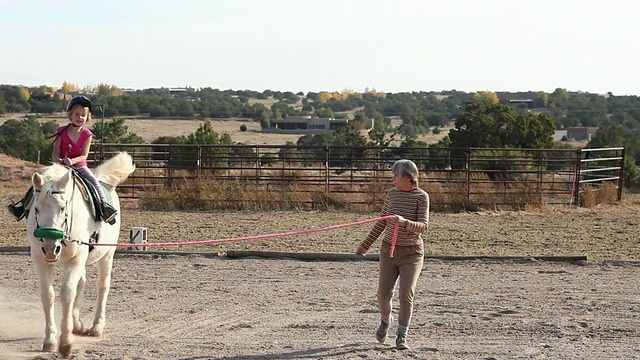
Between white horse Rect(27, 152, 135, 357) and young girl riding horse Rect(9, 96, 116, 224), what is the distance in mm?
226

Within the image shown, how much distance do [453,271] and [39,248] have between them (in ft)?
21.0

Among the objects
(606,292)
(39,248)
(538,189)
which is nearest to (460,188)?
(538,189)

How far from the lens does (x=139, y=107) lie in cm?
11800

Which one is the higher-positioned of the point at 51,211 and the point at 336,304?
the point at 51,211

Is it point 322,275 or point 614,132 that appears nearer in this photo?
point 322,275

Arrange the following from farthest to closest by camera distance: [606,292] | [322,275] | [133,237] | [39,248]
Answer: [133,237] < [322,275] < [606,292] < [39,248]

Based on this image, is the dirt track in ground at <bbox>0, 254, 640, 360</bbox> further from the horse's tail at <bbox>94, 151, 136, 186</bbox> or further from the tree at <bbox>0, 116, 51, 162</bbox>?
the tree at <bbox>0, 116, 51, 162</bbox>

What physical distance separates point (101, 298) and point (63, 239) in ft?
4.57

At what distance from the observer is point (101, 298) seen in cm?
802

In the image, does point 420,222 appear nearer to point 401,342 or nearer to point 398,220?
point 398,220

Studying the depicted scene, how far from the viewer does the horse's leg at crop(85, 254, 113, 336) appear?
7797 mm

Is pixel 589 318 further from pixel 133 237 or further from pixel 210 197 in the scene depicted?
pixel 210 197

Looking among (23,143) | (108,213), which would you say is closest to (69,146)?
(108,213)

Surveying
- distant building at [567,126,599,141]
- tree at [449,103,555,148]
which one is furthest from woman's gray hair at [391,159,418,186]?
distant building at [567,126,599,141]
